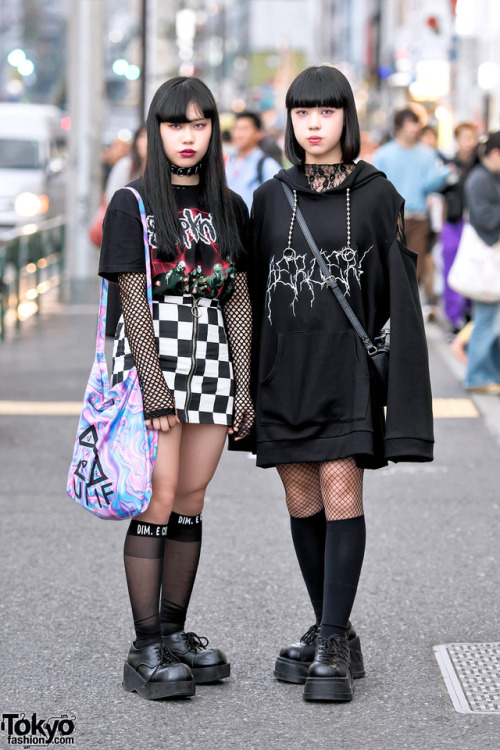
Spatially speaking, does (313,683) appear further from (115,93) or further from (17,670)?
(115,93)

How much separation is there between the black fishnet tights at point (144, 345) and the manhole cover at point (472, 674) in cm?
125

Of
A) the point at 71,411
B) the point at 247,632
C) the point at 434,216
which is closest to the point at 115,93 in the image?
the point at 434,216

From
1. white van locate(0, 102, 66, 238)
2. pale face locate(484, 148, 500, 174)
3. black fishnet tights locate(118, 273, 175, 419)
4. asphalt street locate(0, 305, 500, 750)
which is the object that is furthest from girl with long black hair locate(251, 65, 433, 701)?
white van locate(0, 102, 66, 238)

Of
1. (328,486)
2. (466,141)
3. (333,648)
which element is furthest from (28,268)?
(333,648)

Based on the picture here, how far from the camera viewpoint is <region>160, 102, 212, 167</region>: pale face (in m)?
4.01

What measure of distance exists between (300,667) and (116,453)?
915 millimetres

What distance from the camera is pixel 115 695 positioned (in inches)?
163

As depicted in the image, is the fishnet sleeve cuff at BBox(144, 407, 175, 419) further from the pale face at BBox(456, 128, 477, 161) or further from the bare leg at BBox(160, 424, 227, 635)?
the pale face at BBox(456, 128, 477, 161)

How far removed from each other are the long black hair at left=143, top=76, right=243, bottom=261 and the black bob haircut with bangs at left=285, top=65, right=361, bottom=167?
23 cm

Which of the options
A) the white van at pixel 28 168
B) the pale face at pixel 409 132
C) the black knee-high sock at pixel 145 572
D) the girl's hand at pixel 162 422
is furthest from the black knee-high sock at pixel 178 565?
the white van at pixel 28 168

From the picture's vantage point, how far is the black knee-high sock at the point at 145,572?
4.10m

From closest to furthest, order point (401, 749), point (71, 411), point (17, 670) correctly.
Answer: point (401, 749) → point (17, 670) → point (71, 411)

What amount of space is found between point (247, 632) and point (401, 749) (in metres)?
1.17

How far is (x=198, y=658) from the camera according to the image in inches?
168
